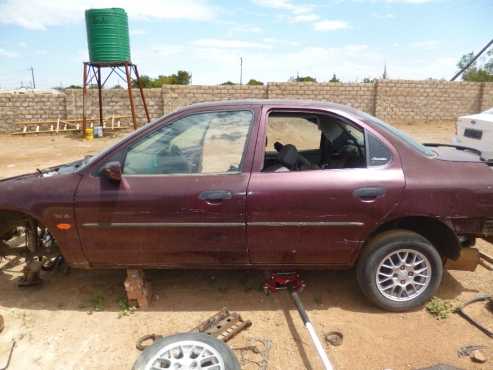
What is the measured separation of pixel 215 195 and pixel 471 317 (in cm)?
234

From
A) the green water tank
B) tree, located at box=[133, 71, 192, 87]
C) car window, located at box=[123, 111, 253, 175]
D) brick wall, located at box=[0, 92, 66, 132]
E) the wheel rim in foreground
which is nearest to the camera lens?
the wheel rim in foreground

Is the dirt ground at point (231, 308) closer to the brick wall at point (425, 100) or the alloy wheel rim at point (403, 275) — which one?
the alloy wheel rim at point (403, 275)

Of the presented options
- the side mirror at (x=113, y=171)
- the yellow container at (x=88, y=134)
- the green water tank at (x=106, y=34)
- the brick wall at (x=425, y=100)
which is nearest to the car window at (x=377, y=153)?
the side mirror at (x=113, y=171)

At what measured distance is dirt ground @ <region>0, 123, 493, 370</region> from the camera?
8.88 feet

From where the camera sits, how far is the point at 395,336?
9.59 ft

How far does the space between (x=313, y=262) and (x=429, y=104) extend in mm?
18648

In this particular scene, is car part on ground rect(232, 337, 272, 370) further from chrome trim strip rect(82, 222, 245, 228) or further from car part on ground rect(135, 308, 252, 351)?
chrome trim strip rect(82, 222, 245, 228)

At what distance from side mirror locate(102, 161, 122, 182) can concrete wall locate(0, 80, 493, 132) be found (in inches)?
568

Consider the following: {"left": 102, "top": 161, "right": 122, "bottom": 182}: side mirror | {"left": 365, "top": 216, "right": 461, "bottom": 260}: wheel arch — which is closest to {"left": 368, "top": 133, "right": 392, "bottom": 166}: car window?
{"left": 365, "top": 216, "right": 461, "bottom": 260}: wheel arch

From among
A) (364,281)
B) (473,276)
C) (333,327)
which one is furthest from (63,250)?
(473,276)

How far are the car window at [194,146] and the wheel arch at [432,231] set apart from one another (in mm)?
1349

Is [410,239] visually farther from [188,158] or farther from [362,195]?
[188,158]

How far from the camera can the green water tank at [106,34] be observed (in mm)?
14102

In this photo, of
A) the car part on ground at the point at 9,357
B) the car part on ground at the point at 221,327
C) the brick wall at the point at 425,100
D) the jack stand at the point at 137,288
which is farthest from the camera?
the brick wall at the point at 425,100
